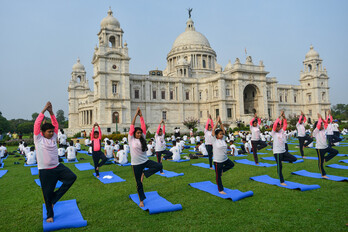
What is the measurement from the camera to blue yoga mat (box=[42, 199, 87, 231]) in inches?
197

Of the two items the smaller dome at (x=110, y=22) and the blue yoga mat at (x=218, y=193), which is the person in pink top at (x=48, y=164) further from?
the smaller dome at (x=110, y=22)

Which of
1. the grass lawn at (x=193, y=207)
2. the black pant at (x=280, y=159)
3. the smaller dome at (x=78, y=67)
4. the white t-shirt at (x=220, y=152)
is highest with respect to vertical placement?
the smaller dome at (x=78, y=67)

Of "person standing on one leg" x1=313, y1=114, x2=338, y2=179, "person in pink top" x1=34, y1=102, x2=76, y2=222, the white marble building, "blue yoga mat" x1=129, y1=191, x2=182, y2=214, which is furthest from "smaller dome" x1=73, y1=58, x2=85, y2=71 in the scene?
"person standing on one leg" x1=313, y1=114, x2=338, y2=179

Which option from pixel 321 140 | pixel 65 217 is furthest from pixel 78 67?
pixel 321 140

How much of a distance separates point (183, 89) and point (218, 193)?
44.1 meters

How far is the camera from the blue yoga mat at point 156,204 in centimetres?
571

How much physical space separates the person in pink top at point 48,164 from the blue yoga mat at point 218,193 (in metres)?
3.92

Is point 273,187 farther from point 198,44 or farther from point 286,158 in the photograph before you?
point 198,44

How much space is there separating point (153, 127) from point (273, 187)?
36436 millimetres

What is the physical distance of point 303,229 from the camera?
4.67 metres

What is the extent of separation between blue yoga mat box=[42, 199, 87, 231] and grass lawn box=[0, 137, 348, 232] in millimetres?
161

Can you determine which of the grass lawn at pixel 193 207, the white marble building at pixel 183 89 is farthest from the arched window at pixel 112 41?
the grass lawn at pixel 193 207

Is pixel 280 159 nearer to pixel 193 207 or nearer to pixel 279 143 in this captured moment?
pixel 279 143

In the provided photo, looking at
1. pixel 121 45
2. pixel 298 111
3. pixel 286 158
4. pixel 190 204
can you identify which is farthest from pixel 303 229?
pixel 298 111
